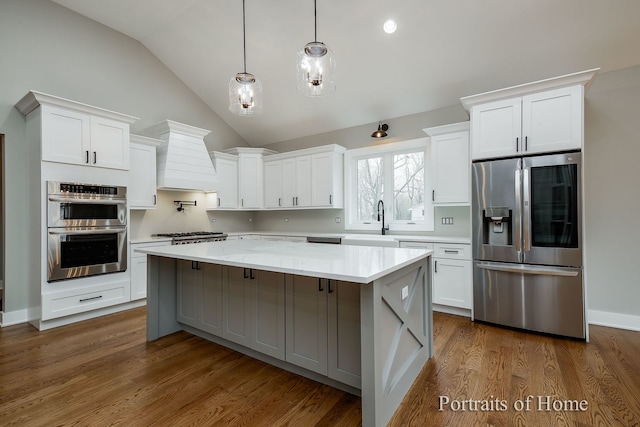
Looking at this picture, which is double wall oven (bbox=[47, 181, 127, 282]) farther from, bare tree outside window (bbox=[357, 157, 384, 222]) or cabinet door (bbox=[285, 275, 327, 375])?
bare tree outside window (bbox=[357, 157, 384, 222])

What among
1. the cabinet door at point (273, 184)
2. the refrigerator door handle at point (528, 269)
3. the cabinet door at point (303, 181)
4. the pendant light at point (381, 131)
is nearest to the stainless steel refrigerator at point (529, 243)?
the refrigerator door handle at point (528, 269)

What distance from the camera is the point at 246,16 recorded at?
3793 millimetres

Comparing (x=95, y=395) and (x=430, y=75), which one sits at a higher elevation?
(x=430, y=75)

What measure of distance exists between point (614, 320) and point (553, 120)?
2.19 metres

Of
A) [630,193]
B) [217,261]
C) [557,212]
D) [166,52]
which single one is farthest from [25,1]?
[630,193]

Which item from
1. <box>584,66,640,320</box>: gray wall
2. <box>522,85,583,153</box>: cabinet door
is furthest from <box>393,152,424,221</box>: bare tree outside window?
<box>584,66,640,320</box>: gray wall

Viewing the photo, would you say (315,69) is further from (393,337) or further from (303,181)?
(303,181)

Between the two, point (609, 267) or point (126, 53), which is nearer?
point (609, 267)

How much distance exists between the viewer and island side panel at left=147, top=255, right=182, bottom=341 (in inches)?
113

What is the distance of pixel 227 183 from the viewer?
5.46 metres

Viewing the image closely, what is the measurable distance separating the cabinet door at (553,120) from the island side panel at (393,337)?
5.78ft

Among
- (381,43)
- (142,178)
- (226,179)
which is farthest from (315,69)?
(226,179)

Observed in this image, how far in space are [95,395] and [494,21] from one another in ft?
15.4

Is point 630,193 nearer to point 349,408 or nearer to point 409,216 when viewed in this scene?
point 409,216
